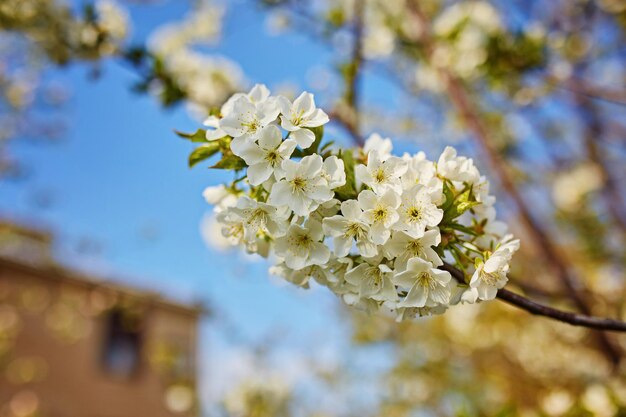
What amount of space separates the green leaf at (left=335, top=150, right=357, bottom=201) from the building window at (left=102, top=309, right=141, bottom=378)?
11.6 meters

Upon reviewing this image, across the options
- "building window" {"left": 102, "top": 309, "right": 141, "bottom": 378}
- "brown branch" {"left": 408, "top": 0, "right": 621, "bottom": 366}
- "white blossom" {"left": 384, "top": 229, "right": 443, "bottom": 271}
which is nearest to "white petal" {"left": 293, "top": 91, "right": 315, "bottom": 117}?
"white blossom" {"left": 384, "top": 229, "right": 443, "bottom": 271}

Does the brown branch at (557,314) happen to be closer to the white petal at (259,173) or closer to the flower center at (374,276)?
the flower center at (374,276)

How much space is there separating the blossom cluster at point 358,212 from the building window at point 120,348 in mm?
11622

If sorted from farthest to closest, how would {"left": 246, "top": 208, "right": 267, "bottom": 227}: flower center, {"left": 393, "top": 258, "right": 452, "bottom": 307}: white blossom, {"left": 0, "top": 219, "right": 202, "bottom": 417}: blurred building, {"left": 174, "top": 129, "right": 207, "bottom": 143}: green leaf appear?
{"left": 0, "top": 219, "right": 202, "bottom": 417}: blurred building → {"left": 174, "top": 129, "right": 207, "bottom": 143}: green leaf → {"left": 246, "top": 208, "right": 267, "bottom": 227}: flower center → {"left": 393, "top": 258, "right": 452, "bottom": 307}: white blossom

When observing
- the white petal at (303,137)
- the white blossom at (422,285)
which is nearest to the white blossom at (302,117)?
the white petal at (303,137)

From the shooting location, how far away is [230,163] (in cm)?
121

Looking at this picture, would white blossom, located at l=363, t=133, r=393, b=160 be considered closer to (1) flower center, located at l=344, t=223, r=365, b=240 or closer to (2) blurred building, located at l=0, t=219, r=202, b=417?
(1) flower center, located at l=344, t=223, r=365, b=240

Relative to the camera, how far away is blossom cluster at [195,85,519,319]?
1059mm

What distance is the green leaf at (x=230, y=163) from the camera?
1.20 meters

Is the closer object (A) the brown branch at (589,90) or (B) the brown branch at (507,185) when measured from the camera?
(A) the brown branch at (589,90)

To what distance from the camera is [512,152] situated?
4539mm

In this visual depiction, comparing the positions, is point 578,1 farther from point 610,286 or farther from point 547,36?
point 610,286

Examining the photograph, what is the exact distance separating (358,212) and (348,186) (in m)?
0.10

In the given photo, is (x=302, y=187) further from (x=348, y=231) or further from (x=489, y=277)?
(x=489, y=277)
